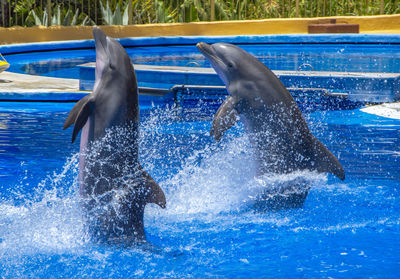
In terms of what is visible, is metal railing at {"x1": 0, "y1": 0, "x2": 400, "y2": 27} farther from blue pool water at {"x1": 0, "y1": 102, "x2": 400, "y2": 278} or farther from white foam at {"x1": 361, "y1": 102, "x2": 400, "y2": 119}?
blue pool water at {"x1": 0, "y1": 102, "x2": 400, "y2": 278}

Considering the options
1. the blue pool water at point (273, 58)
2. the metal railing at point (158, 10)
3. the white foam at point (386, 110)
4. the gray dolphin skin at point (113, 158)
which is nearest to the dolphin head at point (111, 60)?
the gray dolphin skin at point (113, 158)

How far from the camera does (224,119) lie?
4.08 metres

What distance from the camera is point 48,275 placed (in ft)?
11.3

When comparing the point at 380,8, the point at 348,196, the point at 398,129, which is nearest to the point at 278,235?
the point at 348,196

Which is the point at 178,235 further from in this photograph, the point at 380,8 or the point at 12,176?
the point at 380,8

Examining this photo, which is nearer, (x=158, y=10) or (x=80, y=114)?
(x=80, y=114)

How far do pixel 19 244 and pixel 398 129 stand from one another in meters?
5.13

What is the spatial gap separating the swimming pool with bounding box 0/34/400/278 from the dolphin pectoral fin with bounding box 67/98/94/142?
24.3 inches

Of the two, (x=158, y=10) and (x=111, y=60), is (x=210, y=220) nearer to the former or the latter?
(x=111, y=60)

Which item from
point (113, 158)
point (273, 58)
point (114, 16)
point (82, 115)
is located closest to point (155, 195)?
point (113, 158)

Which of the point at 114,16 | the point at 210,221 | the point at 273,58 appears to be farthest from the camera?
the point at 114,16

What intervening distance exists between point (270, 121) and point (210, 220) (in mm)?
862

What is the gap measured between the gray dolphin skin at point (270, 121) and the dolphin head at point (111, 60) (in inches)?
32.7

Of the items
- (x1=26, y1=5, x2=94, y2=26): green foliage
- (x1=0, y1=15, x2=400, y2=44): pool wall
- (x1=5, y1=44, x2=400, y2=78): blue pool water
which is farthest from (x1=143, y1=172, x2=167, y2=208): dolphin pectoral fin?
(x1=26, y1=5, x2=94, y2=26): green foliage
